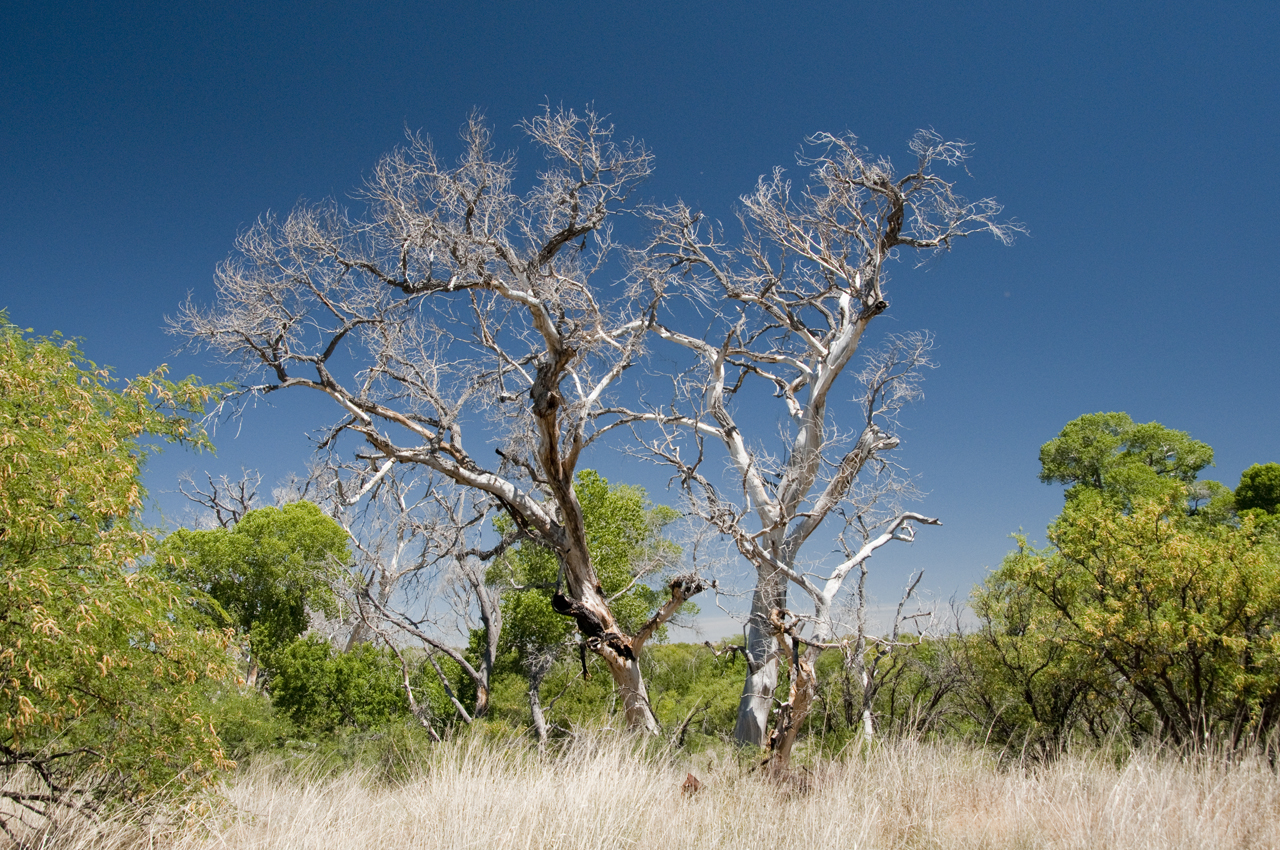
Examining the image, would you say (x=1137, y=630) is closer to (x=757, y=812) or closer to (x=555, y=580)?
(x=757, y=812)

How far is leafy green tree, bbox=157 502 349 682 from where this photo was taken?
55.1 ft

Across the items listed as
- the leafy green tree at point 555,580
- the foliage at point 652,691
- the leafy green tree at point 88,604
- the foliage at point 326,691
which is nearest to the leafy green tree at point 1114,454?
the foliage at point 652,691

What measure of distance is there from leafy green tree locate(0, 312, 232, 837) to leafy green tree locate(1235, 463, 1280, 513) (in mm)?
28256

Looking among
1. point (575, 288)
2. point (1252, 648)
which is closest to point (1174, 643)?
point (1252, 648)

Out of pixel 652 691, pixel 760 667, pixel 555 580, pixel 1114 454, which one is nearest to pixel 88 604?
pixel 760 667

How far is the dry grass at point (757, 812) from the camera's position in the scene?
4.91 metres

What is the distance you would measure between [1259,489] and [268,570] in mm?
29878

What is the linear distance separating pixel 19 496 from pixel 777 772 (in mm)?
6657

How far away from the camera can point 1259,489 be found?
23.1 metres

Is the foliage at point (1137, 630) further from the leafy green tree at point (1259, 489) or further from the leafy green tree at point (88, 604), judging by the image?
the leafy green tree at point (1259, 489)

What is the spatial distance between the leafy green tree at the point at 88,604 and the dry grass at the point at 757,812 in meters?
0.64

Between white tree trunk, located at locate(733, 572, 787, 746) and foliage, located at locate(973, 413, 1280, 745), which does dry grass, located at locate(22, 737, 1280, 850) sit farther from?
white tree trunk, located at locate(733, 572, 787, 746)

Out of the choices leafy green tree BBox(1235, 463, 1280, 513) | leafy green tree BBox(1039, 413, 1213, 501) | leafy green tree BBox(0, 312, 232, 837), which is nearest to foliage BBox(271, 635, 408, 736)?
leafy green tree BBox(0, 312, 232, 837)

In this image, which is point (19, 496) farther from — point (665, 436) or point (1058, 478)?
point (1058, 478)
